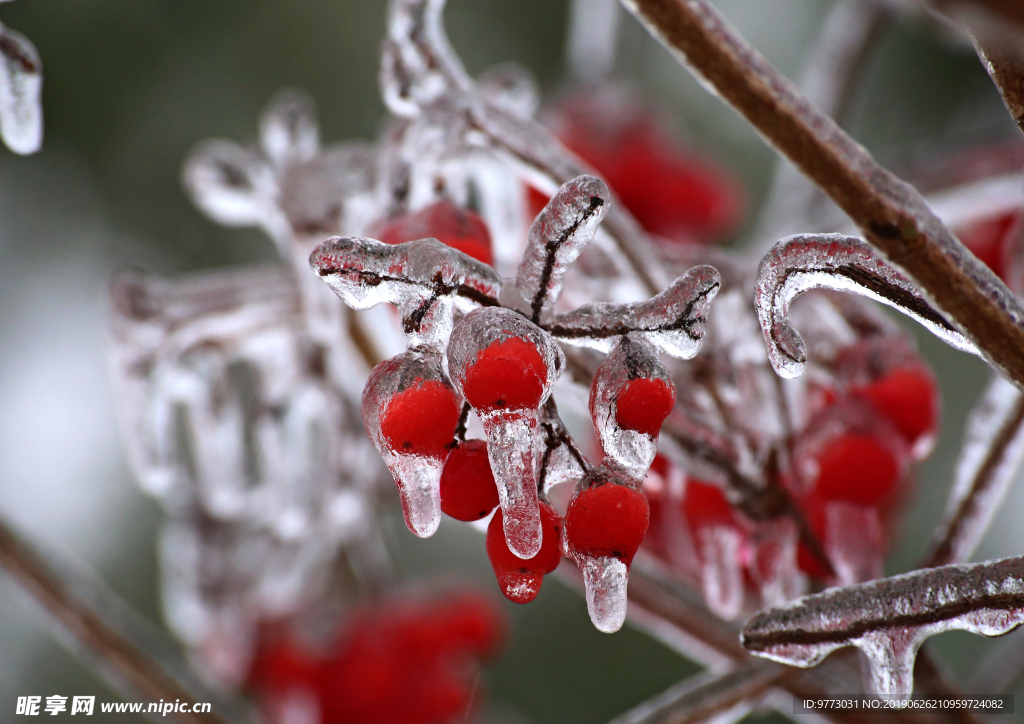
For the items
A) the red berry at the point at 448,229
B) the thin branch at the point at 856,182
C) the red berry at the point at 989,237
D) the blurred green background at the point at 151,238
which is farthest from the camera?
the blurred green background at the point at 151,238

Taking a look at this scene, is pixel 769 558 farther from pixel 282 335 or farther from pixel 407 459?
pixel 282 335

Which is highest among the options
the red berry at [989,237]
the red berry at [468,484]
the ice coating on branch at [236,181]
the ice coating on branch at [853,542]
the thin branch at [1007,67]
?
the red berry at [989,237]

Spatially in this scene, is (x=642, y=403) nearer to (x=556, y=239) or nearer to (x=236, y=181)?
(x=556, y=239)

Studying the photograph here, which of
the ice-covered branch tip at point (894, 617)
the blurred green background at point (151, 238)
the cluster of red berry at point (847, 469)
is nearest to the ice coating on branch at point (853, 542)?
the cluster of red berry at point (847, 469)

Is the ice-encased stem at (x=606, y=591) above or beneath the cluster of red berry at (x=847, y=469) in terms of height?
beneath

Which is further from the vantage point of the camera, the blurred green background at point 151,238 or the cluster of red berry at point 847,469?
the blurred green background at point 151,238

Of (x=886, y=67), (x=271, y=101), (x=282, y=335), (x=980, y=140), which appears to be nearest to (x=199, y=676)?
(x=282, y=335)

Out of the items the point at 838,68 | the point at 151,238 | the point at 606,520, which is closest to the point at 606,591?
the point at 606,520

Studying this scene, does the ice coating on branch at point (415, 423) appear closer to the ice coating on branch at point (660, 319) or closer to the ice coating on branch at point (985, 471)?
the ice coating on branch at point (660, 319)
